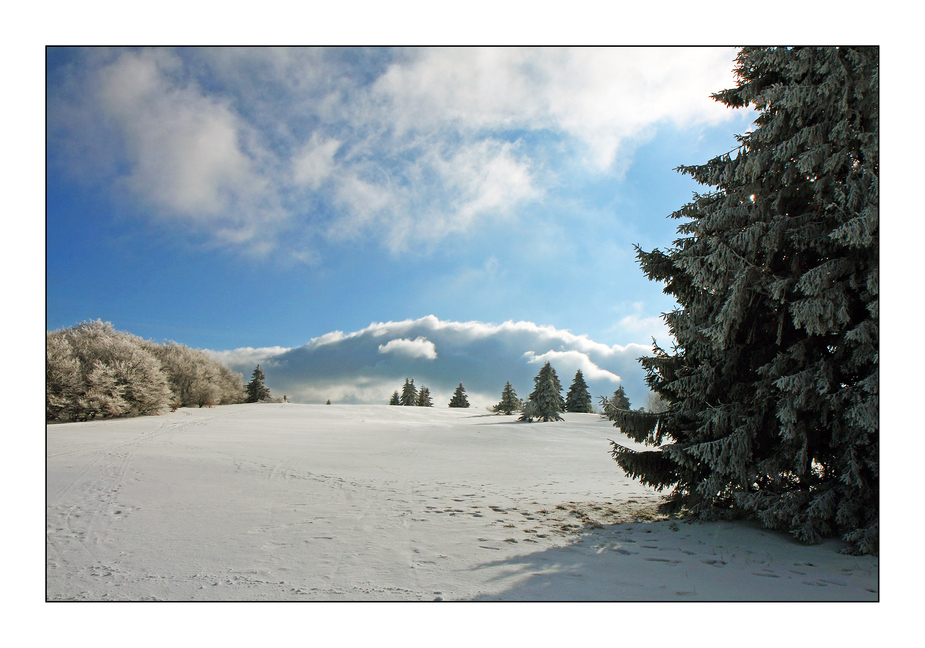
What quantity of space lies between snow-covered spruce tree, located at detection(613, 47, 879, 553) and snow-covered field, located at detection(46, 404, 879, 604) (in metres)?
0.69

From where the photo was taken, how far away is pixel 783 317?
504cm

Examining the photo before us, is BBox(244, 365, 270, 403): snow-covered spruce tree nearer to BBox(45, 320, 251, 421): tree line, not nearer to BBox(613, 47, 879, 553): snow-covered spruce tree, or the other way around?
BBox(45, 320, 251, 421): tree line

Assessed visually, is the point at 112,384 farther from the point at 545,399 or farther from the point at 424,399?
the point at 424,399

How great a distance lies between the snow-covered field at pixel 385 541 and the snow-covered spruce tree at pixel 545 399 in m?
15.1

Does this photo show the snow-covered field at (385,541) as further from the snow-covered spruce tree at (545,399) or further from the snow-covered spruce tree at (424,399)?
the snow-covered spruce tree at (424,399)

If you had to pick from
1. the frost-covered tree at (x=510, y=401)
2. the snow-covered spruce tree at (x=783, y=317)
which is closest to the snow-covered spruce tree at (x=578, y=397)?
the frost-covered tree at (x=510, y=401)

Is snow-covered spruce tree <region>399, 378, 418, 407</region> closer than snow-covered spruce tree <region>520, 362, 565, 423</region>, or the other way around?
snow-covered spruce tree <region>520, 362, 565, 423</region>

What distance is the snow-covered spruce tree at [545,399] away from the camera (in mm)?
25094

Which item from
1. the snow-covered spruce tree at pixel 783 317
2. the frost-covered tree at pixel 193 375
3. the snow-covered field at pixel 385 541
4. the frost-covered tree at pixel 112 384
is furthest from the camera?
the frost-covered tree at pixel 193 375

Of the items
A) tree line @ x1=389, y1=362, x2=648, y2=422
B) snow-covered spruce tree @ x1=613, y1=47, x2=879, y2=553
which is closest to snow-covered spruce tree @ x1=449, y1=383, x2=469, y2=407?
tree line @ x1=389, y1=362, x2=648, y2=422

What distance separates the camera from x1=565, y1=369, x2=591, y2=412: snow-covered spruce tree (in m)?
35.1

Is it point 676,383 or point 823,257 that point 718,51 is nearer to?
point 823,257
